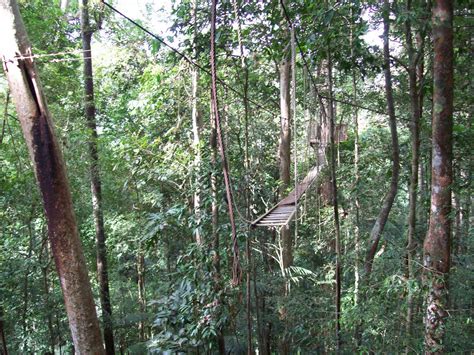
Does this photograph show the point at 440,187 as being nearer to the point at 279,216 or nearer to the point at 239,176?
the point at 279,216

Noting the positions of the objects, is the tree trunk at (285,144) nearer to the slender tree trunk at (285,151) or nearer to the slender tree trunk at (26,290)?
the slender tree trunk at (285,151)

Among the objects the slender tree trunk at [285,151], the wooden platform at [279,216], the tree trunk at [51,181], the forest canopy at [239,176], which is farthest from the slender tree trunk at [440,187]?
the slender tree trunk at [285,151]

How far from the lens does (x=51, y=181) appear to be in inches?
82.9

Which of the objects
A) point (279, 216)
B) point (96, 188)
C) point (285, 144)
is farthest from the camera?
point (96, 188)

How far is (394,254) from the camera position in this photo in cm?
329

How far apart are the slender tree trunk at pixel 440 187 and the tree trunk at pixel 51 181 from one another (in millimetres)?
1962

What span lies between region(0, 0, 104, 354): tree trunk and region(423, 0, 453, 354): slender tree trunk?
6.44ft

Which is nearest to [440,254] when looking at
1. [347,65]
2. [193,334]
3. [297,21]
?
[347,65]

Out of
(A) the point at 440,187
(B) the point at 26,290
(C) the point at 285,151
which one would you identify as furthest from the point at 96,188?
(A) the point at 440,187

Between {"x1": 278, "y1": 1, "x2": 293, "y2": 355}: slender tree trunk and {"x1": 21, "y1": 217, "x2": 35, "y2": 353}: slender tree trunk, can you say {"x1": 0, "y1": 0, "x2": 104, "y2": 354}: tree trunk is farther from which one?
{"x1": 21, "y1": 217, "x2": 35, "y2": 353}: slender tree trunk

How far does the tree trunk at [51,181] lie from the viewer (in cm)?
206

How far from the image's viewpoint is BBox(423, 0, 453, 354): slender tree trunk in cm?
239

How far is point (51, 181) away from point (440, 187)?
90.5 inches

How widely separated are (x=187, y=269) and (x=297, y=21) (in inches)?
89.0
